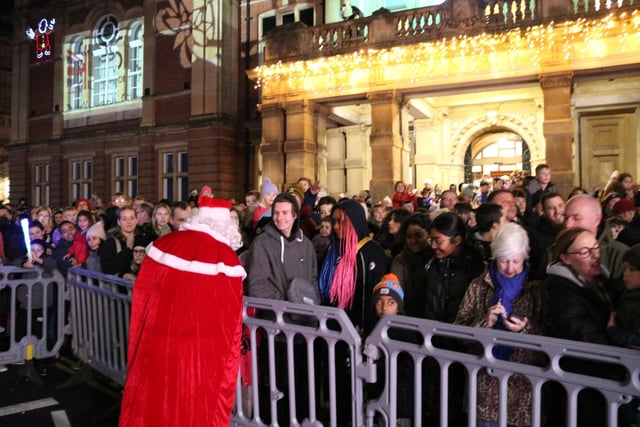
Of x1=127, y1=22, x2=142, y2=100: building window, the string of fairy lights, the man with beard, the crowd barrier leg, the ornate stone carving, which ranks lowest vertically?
the crowd barrier leg

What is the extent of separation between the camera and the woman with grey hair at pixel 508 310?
261cm

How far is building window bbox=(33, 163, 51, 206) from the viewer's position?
79.1ft

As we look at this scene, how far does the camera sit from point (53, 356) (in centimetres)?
591

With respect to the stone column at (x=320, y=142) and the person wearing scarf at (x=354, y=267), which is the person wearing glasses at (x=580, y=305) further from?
the stone column at (x=320, y=142)

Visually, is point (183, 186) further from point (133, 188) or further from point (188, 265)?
point (188, 265)

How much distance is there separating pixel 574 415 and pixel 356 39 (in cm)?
1263

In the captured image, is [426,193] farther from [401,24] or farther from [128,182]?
[128,182]

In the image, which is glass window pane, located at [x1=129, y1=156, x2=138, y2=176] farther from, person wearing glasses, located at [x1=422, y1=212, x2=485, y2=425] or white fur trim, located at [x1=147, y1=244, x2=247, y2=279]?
person wearing glasses, located at [x1=422, y1=212, x2=485, y2=425]

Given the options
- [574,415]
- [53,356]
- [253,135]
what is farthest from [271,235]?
[253,135]

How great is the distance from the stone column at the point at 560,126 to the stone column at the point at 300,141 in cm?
614

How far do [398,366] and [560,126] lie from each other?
10.2 metres

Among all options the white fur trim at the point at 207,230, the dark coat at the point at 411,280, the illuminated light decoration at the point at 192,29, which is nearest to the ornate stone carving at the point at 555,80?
the dark coat at the point at 411,280

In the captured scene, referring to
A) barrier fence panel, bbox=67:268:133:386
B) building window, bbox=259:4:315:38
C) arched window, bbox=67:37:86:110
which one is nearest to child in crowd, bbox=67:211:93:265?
barrier fence panel, bbox=67:268:133:386

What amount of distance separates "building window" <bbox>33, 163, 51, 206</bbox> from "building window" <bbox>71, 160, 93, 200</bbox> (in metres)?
1.96
